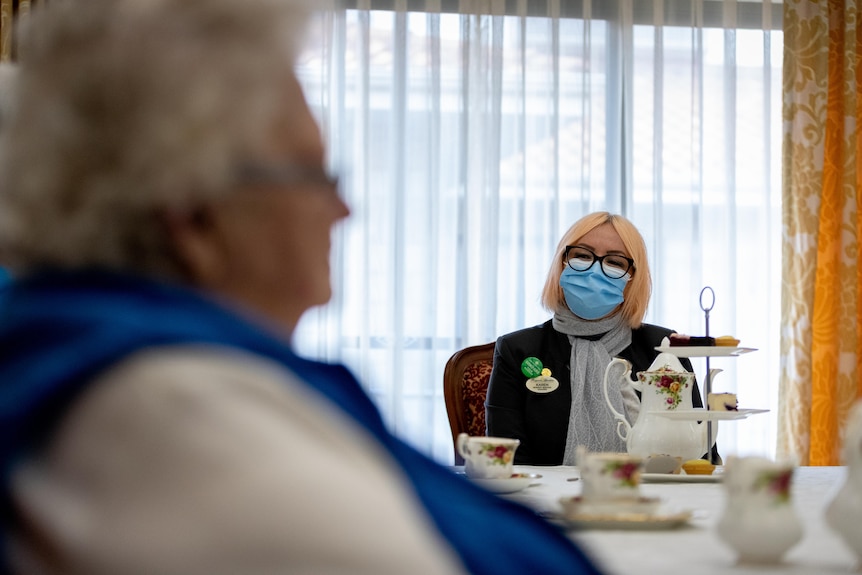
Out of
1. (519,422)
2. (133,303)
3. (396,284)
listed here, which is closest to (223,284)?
(133,303)

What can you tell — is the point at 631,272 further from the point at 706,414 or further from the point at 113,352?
the point at 113,352

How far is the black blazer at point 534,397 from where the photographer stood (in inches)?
109

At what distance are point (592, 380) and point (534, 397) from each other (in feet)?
0.56

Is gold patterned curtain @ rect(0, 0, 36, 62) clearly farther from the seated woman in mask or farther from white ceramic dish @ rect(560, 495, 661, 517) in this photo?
white ceramic dish @ rect(560, 495, 661, 517)

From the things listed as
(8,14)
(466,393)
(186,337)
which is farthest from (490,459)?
(8,14)

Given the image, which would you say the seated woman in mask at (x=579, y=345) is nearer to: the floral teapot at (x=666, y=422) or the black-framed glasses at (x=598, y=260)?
the black-framed glasses at (x=598, y=260)

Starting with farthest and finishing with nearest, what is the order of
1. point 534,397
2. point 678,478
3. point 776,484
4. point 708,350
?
point 534,397 → point 708,350 → point 678,478 → point 776,484

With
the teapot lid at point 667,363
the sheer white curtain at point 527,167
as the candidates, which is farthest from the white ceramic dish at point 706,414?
the sheer white curtain at point 527,167

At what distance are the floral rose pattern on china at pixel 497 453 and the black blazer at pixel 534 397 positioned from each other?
1.11 m

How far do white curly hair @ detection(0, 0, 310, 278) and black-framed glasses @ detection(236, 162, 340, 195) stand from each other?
0.01 meters

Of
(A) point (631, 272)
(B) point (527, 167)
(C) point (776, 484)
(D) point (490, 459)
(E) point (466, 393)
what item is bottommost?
(E) point (466, 393)

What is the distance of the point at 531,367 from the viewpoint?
9.30 ft

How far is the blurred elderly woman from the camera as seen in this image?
48 cm

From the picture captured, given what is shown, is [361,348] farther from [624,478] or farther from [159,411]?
[159,411]
